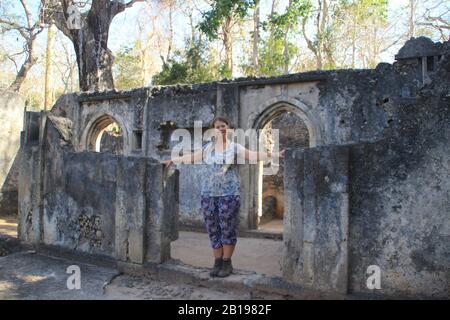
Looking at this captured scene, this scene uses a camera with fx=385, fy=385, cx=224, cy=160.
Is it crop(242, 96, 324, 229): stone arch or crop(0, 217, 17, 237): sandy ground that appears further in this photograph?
crop(242, 96, 324, 229): stone arch

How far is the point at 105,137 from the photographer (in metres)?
13.4

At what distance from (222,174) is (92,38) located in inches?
492

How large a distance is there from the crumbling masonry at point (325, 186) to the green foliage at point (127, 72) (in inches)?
829

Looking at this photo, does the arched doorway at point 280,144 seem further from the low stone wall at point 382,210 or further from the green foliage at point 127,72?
the green foliage at point 127,72

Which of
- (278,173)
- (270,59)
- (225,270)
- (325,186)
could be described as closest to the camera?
(325,186)

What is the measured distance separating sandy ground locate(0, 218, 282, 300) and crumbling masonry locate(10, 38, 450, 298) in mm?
257

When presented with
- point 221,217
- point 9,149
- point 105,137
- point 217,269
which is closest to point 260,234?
point 217,269

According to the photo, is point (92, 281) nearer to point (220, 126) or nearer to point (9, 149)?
point (220, 126)

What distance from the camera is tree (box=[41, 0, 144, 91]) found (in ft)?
46.6

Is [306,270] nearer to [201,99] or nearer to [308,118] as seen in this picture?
[308,118]

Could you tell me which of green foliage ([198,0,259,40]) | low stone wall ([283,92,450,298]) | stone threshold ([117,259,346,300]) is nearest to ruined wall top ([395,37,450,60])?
low stone wall ([283,92,450,298])

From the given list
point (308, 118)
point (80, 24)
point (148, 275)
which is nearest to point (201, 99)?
point (308, 118)

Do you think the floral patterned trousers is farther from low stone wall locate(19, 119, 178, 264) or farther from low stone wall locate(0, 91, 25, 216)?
low stone wall locate(0, 91, 25, 216)

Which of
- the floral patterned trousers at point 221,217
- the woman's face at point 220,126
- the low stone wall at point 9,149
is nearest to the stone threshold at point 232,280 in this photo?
the floral patterned trousers at point 221,217
